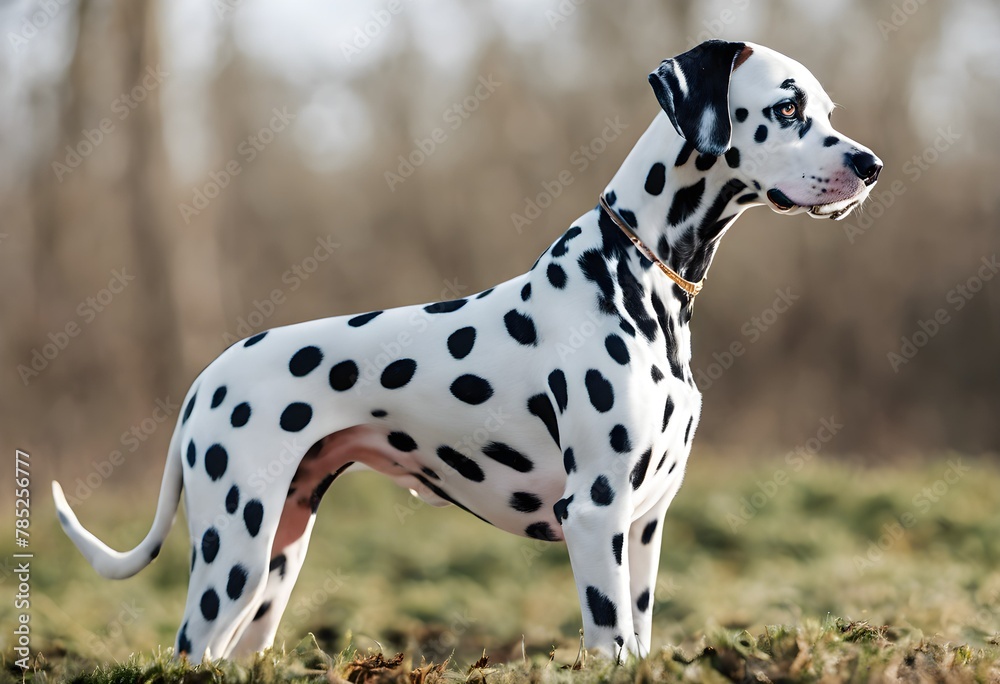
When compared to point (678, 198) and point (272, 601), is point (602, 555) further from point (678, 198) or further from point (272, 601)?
point (272, 601)

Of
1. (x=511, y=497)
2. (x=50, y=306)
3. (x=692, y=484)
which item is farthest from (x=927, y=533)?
(x=50, y=306)

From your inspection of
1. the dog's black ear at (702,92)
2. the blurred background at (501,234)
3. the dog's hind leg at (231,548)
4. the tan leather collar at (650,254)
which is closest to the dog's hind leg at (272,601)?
the dog's hind leg at (231,548)

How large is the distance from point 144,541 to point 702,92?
2.62 metres

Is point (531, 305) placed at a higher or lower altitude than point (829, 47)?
lower

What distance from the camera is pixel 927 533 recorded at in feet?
26.5

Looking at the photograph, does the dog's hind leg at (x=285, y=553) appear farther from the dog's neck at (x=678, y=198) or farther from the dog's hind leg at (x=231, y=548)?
the dog's neck at (x=678, y=198)

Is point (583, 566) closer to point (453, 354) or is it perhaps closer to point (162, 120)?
point (453, 354)

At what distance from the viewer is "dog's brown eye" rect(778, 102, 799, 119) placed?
314 cm

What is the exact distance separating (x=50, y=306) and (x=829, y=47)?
11.9 m

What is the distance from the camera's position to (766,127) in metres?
3.15

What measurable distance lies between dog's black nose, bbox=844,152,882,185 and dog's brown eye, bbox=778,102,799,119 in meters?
0.23

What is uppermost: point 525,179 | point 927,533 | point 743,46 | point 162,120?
point 743,46

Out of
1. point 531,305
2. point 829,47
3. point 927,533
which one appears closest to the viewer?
point 531,305

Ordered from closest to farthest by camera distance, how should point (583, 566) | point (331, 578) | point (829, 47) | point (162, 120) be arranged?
point (583, 566)
point (331, 578)
point (162, 120)
point (829, 47)
